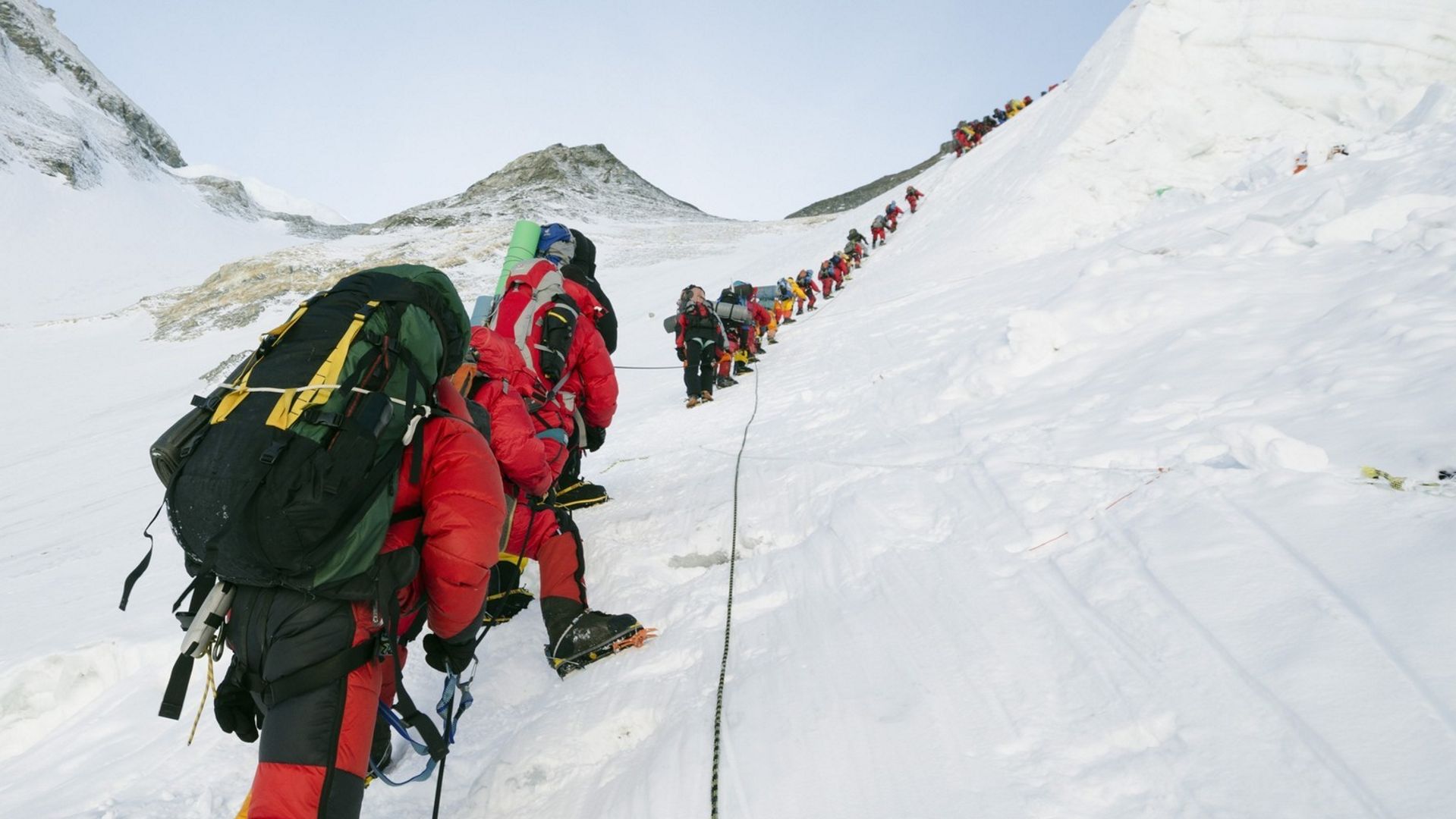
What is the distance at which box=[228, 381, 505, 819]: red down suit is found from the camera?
1747 mm

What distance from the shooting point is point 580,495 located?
4230mm

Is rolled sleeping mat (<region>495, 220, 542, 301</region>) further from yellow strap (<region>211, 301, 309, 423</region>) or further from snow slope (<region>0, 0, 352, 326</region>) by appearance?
snow slope (<region>0, 0, 352, 326</region>)

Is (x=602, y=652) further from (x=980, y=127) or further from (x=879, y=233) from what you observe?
(x=980, y=127)

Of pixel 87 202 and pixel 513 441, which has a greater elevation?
pixel 87 202

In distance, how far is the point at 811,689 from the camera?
2.26 meters

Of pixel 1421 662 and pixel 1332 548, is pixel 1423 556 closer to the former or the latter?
pixel 1332 548

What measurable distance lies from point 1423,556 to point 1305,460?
2.35 feet

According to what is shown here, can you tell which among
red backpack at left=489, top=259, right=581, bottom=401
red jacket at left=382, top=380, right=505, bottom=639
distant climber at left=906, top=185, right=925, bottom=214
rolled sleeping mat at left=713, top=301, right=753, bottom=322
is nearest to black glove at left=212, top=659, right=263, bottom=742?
red jacket at left=382, top=380, right=505, bottom=639

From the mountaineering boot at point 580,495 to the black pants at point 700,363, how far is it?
4.89 meters

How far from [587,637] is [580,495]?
1410 millimetres

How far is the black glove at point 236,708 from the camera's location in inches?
73.8

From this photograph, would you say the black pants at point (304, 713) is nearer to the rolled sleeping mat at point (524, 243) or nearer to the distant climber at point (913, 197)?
the rolled sleeping mat at point (524, 243)

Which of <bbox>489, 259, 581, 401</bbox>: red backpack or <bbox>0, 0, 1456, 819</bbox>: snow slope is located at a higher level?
<bbox>489, 259, 581, 401</bbox>: red backpack

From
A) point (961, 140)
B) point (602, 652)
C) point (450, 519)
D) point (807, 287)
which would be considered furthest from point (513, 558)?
point (961, 140)
